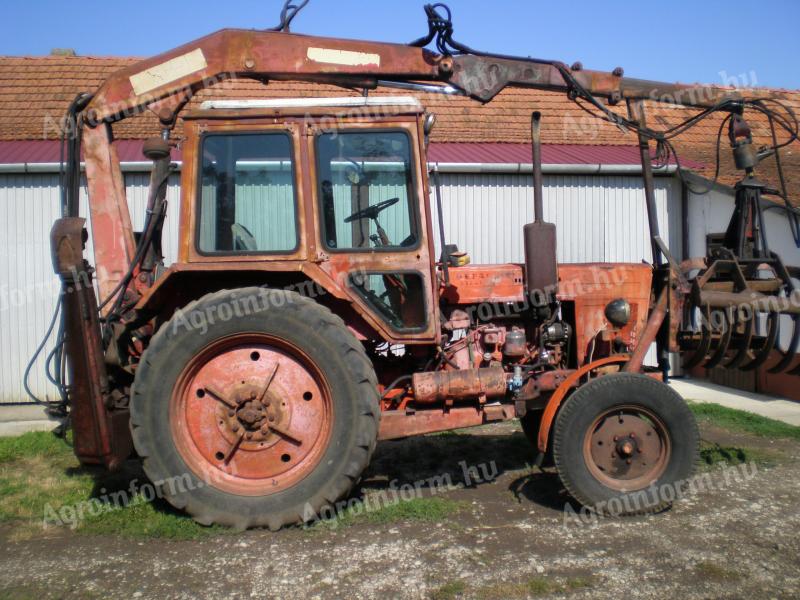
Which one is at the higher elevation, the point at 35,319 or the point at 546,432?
the point at 35,319

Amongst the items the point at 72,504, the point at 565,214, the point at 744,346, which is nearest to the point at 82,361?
the point at 72,504

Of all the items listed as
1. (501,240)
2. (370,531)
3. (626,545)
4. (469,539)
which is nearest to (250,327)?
(370,531)

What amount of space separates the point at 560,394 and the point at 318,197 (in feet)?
6.46

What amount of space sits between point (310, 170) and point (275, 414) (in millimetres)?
1518

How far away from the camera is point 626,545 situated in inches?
146

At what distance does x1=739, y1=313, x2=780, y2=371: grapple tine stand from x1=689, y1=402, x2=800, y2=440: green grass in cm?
189

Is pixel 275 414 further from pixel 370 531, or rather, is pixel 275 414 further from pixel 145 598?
pixel 145 598

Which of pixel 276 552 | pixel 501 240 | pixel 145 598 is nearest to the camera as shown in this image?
pixel 145 598

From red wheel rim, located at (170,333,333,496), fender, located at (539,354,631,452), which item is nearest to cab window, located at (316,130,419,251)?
red wheel rim, located at (170,333,333,496)

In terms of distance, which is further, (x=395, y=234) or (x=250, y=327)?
(x=395, y=234)

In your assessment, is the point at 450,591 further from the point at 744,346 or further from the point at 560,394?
the point at 744,346

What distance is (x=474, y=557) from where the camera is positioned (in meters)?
3.60

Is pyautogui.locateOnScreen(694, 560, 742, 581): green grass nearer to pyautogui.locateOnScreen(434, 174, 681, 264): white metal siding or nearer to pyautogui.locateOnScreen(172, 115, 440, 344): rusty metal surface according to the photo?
pyautogui.locateOnScreen(172, 115, 440, 344): rusty metal surface

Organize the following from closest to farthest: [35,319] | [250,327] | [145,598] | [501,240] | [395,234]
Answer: [145,598]
[250,327]
[395,234]
[35,319]
[501,240]
